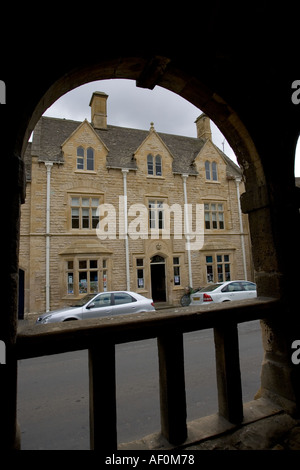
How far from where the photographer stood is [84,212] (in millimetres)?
12883

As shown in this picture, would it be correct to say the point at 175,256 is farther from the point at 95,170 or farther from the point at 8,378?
the point at 8,378

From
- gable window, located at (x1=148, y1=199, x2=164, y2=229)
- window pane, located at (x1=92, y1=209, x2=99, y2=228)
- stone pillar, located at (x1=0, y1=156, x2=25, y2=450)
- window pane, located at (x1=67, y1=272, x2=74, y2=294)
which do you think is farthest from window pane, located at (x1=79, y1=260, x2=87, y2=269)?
stone pillar, located at (x1=0, y1=156, x2=25, y2=450)

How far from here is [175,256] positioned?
46.1ft

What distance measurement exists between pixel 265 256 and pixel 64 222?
11585 millimetres

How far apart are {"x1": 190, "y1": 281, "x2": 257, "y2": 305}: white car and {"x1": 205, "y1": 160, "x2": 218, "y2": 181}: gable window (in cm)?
760

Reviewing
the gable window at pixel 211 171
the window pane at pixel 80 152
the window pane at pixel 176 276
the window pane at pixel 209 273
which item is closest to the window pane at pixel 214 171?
the gable window at pixel 211 171

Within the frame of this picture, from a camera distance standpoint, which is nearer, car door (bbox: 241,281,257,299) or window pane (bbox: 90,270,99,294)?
car door (bbox: 241,281,257,299)

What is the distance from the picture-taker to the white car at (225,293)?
9.88 meters

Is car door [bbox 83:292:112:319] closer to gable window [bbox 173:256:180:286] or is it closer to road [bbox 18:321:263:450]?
road [bbox 18:321:263:450]

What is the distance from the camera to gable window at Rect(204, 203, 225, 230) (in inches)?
601

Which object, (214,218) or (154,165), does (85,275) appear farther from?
(214,218)

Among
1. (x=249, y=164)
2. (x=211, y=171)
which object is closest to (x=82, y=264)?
(x=211, y=171)

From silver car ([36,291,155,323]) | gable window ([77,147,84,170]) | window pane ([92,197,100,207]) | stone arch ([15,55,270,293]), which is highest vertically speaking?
gable window ([77,147,84,170])

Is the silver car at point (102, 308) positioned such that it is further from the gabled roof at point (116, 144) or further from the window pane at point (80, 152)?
the window pane at point (80, 152)
